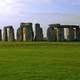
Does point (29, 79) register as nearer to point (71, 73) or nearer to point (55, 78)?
point (55, 78)

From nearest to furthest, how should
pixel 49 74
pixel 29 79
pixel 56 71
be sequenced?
pixel 29 79, pixel 49 74, pixel 56 71

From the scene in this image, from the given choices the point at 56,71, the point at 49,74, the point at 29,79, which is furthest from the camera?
the point at 56,71

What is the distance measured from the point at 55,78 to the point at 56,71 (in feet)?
10.6

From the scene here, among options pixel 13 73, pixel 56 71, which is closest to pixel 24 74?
pixel 13 73

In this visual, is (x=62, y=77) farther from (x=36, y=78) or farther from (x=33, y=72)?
(x=33, y=72)

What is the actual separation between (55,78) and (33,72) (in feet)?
10.7

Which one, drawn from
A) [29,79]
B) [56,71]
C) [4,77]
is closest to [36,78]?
[29,79]

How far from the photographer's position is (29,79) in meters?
20.6

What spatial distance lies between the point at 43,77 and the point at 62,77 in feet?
3.77

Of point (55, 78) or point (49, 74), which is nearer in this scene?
point (55, 78)

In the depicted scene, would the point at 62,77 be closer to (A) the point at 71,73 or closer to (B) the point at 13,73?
(A) the point at 71,73

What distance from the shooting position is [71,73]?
22.9 m

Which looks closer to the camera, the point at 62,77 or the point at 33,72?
the point at 62,77

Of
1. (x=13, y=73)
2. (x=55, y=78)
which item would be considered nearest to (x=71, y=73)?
(x=55, y=78)
